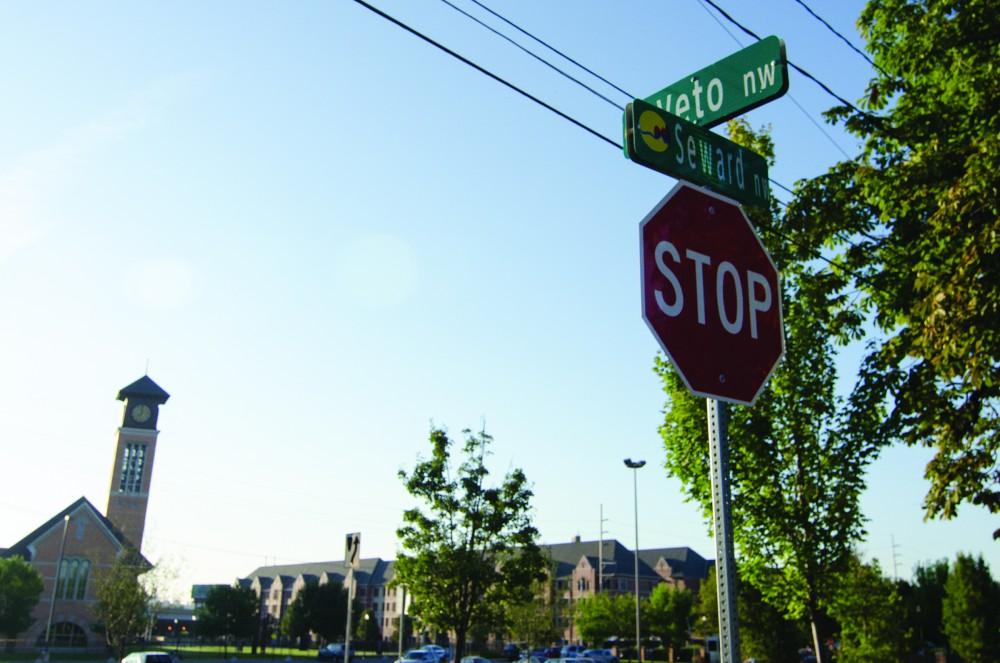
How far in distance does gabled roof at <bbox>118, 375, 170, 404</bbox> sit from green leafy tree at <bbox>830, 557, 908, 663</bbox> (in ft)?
225

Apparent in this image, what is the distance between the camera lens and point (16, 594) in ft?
200

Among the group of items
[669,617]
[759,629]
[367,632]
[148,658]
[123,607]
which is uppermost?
[123,607]

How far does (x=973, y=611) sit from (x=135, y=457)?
71633 millimetres

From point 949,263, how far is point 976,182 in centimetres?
132

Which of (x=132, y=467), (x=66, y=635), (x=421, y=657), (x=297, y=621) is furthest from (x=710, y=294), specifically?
(x=297, y=621)

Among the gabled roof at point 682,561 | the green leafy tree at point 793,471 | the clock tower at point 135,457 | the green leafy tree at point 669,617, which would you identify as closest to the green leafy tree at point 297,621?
the clock tower at point 135,457

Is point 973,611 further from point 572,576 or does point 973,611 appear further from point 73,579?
point 572,576

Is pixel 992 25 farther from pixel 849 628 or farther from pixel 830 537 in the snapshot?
pixel 849 628

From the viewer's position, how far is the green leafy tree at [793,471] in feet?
64.2

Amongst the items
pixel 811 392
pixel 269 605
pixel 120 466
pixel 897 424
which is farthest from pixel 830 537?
pixel 269 605

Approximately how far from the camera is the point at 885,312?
13000mm

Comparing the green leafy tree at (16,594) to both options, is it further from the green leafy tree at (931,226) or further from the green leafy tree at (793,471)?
the green leafy tree at (931,226)

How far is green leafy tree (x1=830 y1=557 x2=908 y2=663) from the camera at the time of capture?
29500 mm

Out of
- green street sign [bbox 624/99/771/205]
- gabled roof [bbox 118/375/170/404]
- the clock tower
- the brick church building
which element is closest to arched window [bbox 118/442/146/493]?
the clock tower
